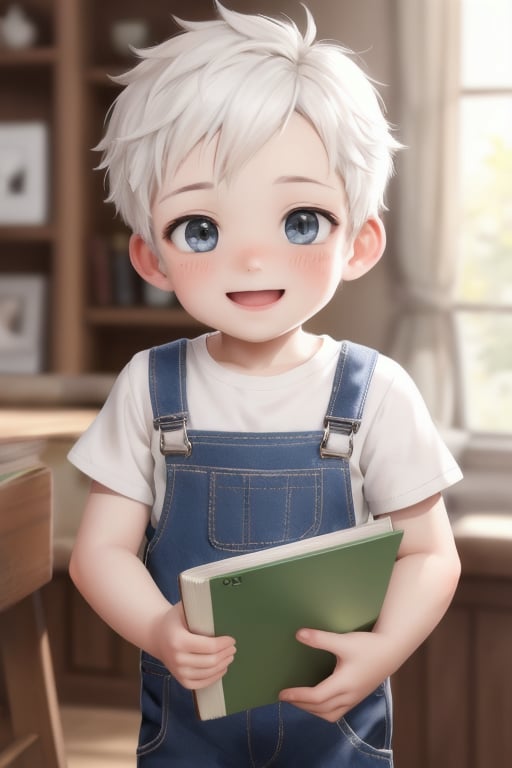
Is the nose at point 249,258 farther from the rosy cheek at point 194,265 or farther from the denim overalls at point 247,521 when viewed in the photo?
the denim overalls at point 247,521

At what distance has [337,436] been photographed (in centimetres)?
90

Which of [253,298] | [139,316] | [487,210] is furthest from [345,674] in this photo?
[139,316]

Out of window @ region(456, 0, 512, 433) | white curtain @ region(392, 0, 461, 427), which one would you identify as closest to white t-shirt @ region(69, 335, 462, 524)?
white curtain @ region(392, 0, 461, 427)

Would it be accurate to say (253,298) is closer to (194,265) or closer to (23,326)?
(194,265)

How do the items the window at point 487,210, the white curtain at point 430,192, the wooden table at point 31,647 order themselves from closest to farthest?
the wooden table at point 31,647, the white curtain at point 430,192, the window at point 487,210

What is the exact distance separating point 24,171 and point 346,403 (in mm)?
2797

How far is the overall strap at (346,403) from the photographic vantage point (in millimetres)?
895

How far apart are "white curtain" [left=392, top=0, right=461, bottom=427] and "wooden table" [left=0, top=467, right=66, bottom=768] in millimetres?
2031

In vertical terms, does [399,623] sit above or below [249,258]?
below

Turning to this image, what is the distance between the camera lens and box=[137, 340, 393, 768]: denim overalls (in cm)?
89

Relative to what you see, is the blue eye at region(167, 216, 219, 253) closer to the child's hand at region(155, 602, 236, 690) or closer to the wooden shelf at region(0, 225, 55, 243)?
the child's hand at region(155, 602, 236, 690)

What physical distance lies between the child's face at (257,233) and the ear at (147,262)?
0.11 ft

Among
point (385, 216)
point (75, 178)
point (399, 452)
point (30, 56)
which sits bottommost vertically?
point (399, 452)

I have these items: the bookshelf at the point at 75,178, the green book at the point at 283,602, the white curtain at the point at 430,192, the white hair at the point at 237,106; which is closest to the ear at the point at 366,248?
the white hair at the point at 237,106
